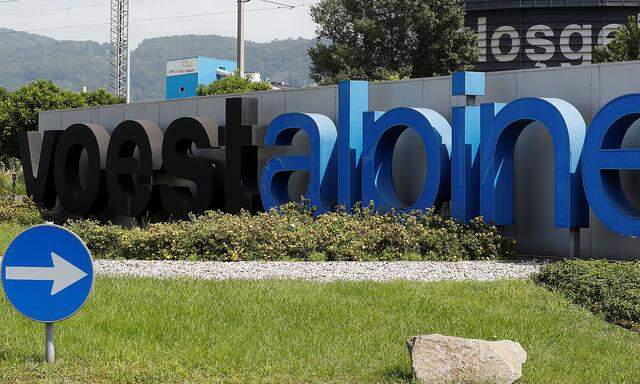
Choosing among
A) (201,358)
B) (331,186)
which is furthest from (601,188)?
(201,358)

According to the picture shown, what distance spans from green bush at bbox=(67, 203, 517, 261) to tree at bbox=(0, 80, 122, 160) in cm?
2058

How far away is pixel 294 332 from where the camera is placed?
8.46 m

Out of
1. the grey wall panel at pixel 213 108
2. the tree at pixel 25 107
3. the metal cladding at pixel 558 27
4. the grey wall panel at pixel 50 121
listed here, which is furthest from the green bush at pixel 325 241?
the metal cladding at pixel 558 27

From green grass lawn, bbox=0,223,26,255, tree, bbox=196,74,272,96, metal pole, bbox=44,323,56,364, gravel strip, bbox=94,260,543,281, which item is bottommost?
green grass lawn, bbox=0,223,26,255

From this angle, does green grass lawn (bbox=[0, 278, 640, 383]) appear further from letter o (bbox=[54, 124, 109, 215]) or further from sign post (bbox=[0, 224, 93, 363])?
letter o (bbox=[54, 124, 109, 215])

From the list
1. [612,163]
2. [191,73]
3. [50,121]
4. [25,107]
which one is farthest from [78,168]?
[191,73]

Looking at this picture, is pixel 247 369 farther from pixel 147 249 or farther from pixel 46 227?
pixel 147 249

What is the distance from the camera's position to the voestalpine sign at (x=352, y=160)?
14672mm

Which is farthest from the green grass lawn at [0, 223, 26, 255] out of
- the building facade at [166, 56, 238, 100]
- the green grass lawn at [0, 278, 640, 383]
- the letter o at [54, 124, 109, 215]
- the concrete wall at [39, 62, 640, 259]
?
the building facade at [166, 56, 238, 100]

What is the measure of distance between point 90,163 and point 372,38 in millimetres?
21290

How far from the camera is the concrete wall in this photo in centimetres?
1527

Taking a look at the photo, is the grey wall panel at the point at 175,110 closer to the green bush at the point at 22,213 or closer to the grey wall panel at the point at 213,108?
the grey wall panel at the point at 213,108

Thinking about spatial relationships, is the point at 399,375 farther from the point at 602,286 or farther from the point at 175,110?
the point at 175,110

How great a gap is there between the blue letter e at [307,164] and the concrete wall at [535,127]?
2.38 ft
